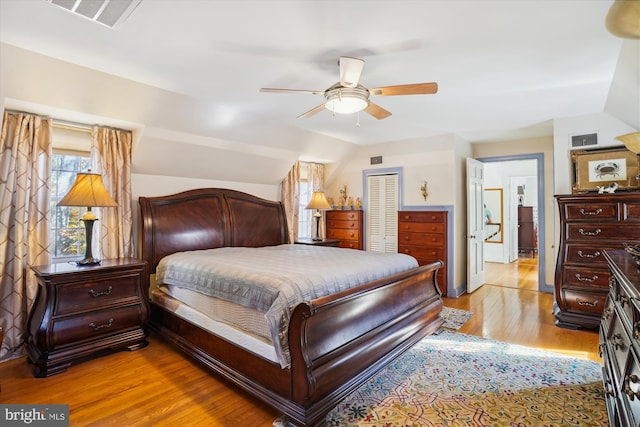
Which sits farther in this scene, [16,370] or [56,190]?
[56,190]

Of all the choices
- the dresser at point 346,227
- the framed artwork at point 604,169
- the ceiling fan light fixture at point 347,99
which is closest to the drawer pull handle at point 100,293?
the ceiling fan light fixture at point 347,99

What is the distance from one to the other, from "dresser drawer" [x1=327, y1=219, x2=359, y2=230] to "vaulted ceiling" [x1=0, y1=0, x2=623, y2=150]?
2.66 m

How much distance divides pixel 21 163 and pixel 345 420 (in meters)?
3.47

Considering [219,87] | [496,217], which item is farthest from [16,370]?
[496,217]

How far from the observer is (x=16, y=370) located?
2658 mm

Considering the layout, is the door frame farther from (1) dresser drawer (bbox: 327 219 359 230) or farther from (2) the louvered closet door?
(1) dresser drawer (bbox: 327 219 359 230)

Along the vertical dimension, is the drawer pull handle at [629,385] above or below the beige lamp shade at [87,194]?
below

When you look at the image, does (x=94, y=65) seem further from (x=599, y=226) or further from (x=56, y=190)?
(x=599, y=226)

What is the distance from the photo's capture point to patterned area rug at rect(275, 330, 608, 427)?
6.77ft

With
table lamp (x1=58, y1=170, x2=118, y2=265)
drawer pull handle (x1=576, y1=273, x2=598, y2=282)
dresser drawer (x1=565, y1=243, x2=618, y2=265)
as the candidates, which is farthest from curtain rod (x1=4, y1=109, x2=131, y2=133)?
drawer pull handle (x1=576, y1=273, x2=598, y2=282)

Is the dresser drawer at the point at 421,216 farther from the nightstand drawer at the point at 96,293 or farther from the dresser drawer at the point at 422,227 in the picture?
the nightstand drawer at the point at 96,293

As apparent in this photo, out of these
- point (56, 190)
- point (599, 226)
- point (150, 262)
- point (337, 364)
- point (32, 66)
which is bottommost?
point (337, 364)

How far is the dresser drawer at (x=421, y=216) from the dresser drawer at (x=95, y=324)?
3.96 metres

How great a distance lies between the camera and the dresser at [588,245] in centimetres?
334
